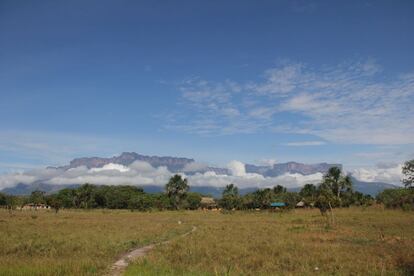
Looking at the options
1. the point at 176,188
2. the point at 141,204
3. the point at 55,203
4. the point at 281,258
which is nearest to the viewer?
the point at 281,258

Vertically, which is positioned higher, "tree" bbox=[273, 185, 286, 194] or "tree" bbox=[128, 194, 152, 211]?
"tree" bbox=[273, 185, 286, 194]

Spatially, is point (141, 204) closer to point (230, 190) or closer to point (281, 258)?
point (230, 190)

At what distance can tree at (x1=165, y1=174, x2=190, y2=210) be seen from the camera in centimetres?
12638

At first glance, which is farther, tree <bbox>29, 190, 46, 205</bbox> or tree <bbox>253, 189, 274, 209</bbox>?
tree <bbox>29, 190, 46, 205</bbox>

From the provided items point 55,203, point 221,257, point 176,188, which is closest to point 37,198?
point 55,203

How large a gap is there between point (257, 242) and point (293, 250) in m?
4.63

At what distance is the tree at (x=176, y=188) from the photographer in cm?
12638

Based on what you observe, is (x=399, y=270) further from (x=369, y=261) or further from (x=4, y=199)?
(x=4, y=199)

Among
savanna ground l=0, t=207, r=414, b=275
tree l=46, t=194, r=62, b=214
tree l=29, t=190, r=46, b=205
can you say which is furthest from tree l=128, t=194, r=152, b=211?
savanna ground l=0, t=207, r=414, b=275

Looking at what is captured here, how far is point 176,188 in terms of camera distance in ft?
416

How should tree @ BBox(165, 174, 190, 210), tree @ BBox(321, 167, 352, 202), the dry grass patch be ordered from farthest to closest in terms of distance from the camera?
tree @ BBox(165, 174, 190, 210)
tree @ BBox(321, 167, 352, 202)
the dry grass patch

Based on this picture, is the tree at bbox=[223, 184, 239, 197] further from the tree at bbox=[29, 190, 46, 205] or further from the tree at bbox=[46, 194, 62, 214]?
the tree at bbox=[29, 190, 46, 205]

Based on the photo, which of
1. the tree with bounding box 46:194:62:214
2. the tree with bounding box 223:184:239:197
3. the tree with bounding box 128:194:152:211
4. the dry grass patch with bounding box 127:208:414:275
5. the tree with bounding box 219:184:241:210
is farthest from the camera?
the tree with bounding box 223:184:239:197

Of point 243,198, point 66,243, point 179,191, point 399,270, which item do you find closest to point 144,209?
point 179,191
